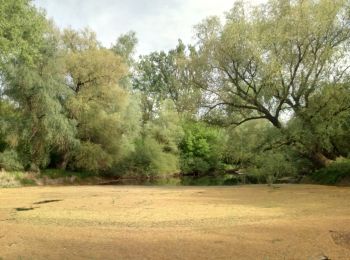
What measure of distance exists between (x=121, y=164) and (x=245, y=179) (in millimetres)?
12132

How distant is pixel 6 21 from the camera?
19.8 meters

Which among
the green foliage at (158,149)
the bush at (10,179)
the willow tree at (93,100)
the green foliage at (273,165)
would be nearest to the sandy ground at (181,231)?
the green foliage at (273,165)

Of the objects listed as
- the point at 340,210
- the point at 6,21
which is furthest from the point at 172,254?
the point at 6,21

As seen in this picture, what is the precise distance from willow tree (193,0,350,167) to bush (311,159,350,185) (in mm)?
1218

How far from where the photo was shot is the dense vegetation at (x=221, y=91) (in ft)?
69.4

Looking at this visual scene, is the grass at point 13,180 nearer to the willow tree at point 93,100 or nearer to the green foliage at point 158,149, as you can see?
the willow tree at point 93,100

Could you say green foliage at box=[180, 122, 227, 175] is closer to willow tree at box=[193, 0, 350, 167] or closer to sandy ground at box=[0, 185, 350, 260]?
willow tree at box=[193, 0, 350, 167]

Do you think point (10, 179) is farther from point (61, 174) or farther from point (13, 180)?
point (61, 174)

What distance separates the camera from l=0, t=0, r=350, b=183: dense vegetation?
21.1m

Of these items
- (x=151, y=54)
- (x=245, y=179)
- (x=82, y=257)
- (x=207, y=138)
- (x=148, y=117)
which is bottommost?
(x=82, y=257)

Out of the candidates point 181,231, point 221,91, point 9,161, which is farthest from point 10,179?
point 181,231

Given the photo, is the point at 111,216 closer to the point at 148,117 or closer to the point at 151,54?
the point at 148,117

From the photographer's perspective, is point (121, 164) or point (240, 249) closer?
point (240, 249)

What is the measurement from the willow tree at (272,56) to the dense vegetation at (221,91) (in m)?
0.06
